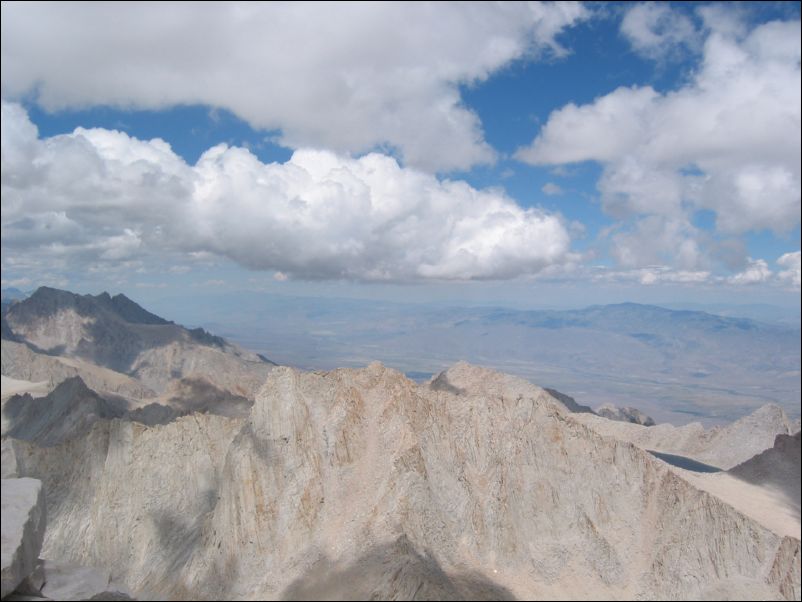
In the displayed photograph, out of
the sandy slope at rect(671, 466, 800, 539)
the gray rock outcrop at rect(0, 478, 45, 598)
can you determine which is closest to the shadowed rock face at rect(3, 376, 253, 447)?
the gray rock outcrop at rect(0, 478, 45, 598)

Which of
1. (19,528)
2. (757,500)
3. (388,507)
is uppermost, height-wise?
(19,528)

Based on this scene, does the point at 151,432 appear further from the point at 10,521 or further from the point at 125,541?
the point at 10,521

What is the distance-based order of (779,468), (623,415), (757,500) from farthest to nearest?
(623,415)
(779,468)
(757,500)

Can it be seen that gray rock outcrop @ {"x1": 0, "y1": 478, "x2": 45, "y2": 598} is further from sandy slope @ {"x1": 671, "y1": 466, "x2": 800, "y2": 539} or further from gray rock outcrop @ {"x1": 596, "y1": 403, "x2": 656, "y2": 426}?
gray rock outcrop @ {"x1": 596, "y1": 403, "x2": 656, "y2": 426}

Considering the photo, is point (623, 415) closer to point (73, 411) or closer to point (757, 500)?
point (757, 500)

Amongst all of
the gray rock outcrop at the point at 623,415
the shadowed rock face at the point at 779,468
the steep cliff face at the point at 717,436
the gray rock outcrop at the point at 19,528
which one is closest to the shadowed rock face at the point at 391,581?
the gray rock outcrop at the point at 19,528

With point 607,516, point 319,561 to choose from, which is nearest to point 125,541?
point 319,561

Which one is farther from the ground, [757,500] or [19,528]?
[19,528]

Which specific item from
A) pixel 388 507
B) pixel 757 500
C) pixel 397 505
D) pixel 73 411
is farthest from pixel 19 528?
pixel 73 411

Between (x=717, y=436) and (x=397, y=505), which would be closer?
(x=397, y=505)
